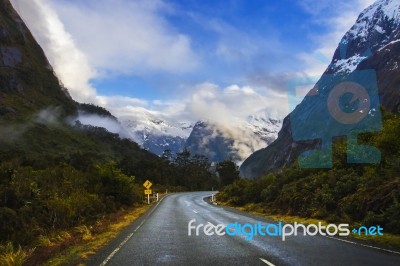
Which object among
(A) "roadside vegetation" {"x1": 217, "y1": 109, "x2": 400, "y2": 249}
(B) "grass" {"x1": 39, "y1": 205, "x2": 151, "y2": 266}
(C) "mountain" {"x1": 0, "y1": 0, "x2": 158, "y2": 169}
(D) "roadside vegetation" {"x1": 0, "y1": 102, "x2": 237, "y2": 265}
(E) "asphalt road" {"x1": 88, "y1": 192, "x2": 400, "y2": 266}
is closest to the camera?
(E) "asphalt road" {"x1": 88, "y1": 192, "x2": 400, "y2": 266}

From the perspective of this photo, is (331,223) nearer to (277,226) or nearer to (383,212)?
(277,226)

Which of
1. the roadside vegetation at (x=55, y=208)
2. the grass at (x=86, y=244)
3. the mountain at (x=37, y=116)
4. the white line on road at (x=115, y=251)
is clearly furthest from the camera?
the mountain at (x=37, y=116)

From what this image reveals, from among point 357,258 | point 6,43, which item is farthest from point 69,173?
point 6,43

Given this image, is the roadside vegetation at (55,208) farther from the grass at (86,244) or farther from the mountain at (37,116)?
the mountain at (37,116)

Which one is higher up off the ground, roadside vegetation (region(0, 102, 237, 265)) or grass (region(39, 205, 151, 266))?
roadside vegetation (region(0, 102, 237, 265))

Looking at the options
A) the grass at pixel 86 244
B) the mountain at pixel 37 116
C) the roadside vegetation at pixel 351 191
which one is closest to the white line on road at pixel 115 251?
the grass at pixel 86 244

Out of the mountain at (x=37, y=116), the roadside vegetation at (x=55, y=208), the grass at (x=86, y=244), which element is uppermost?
the mountain at (x=37, y=116)

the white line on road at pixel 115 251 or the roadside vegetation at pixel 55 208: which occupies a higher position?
the roadside vegetation at pixel 55 208

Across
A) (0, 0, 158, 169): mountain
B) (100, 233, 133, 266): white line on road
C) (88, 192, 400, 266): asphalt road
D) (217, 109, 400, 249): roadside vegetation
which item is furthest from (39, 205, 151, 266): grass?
(0, 0, 158, 169): mountain

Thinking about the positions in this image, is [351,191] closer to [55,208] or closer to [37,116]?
[55,208]

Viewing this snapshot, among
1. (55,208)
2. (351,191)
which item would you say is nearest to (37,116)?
(55,208)

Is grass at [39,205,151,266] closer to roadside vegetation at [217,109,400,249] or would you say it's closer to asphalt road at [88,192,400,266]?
asphalt road at [88,192,400,266]

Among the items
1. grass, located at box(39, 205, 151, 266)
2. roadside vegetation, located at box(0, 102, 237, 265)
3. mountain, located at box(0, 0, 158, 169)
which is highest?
mountain, located at box(0, 0, 158, 169)

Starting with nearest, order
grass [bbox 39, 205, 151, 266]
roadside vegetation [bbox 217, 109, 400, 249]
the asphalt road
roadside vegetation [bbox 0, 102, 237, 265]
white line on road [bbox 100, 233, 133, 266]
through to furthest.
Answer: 1. the asphalt road
2. white line on road [bbox 100, 233, 133, 266]
3. grass [bbox 39, 205, 151, 266]
4. roadside vegetation [bbox 0, 102, 237, 265]
5. roadside vegetation [bbox 217, 109, 400, 249]
